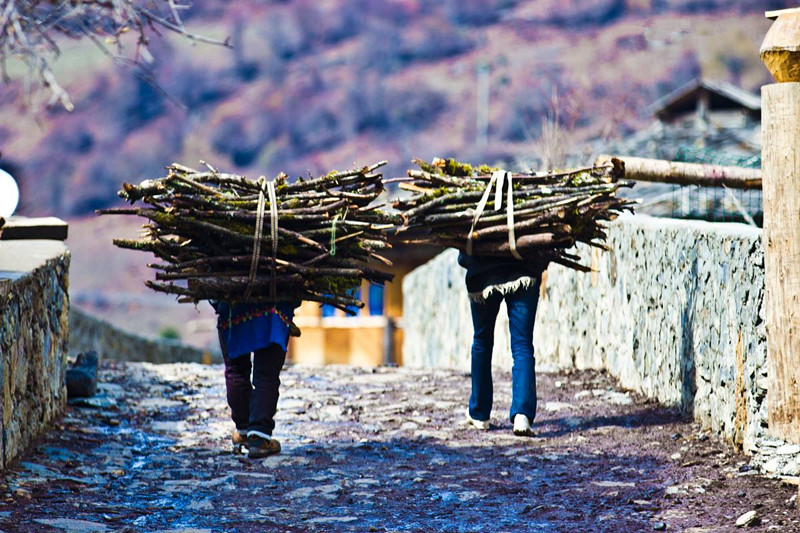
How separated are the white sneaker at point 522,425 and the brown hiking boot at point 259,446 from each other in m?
1.44

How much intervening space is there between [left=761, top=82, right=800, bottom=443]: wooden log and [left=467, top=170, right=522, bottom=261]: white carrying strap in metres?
1.49

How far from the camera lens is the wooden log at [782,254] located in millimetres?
5211

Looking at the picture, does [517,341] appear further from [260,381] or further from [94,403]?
[94,403]

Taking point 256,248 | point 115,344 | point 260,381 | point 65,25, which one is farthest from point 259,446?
point 115,344

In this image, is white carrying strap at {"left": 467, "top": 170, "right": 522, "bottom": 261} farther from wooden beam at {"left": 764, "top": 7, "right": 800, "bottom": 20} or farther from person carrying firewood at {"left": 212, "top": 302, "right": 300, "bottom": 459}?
wooden beam at {"left": 764, "top": 7, "right": 800, "bottom": 20}

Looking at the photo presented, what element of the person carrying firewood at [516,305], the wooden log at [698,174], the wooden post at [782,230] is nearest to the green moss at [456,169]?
the person carrying firewood at [516,305]

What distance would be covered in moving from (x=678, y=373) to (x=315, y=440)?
7.43 ft

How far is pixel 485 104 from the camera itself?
6025cm

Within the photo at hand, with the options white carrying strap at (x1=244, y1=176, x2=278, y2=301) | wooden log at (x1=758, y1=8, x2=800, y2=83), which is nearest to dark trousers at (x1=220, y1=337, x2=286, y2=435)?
white carrying strap at (x1=244, y1=176, x2=278, y2=301)

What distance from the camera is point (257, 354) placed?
20.0 feet

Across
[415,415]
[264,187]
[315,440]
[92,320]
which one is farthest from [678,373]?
[92,320]

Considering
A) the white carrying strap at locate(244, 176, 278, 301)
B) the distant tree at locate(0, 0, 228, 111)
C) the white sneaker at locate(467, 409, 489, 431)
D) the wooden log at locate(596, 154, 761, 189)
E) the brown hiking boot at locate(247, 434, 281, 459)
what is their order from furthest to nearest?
the distant tree at locate(0, 0, 228, 111) → the wooden log at locate(596, 154, 761, 189) → the white sneaker at locate(467, 409, 489, 431) → the brown hiking boot at locate(247, 434, 281, 459) → the white carrying strap at locate(244, 176, 278, 301)

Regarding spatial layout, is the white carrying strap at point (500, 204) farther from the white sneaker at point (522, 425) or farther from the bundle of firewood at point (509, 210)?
the white sneaker at point (522, 425)

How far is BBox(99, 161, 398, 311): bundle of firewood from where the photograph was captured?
19.3 feet
